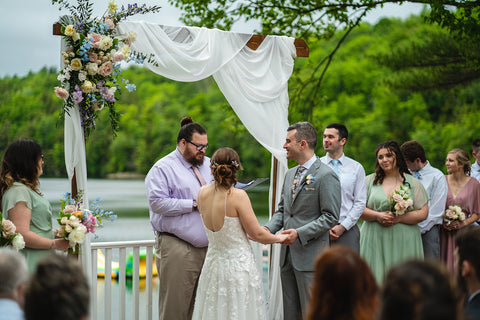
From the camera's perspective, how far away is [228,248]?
3826mm

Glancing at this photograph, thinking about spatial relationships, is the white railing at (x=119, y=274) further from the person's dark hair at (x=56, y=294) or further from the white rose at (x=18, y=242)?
the person's dark hair at (x=56, y=294)

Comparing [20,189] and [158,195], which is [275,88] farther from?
[20,189]

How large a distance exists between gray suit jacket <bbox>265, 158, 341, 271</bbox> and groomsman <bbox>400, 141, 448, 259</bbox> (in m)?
1.43

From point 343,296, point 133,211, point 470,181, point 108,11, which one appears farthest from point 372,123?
point 343,296

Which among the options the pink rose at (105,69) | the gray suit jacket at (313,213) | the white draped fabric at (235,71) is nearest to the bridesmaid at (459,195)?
the white draped fabric at (235,71)

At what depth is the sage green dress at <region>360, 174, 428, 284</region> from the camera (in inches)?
190

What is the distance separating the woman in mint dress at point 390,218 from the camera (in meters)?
4.80

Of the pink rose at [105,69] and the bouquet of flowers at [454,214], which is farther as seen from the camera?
the bouquet of flowers at [454,214]

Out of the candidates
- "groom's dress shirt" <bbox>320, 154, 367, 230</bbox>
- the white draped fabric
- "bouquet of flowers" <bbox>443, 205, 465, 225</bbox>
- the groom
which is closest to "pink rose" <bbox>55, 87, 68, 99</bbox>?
the white draped fabric

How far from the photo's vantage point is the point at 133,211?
128 ft

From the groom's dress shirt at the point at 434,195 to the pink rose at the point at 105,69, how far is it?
117 inches

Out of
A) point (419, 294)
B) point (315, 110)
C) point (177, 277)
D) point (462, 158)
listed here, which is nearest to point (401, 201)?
point (462, 158)

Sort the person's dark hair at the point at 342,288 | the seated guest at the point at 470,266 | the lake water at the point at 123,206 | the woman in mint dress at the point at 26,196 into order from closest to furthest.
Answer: the person's dark hair at the point at 342,288
the seated guest at the point at 470,266
the woman in mint dress at the point at 26,196
the lake water at the point at 123,206

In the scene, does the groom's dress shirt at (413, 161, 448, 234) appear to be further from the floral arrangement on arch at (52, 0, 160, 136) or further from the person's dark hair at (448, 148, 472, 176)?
the floral arrangement on arch at (52, 0, 160, 136)
